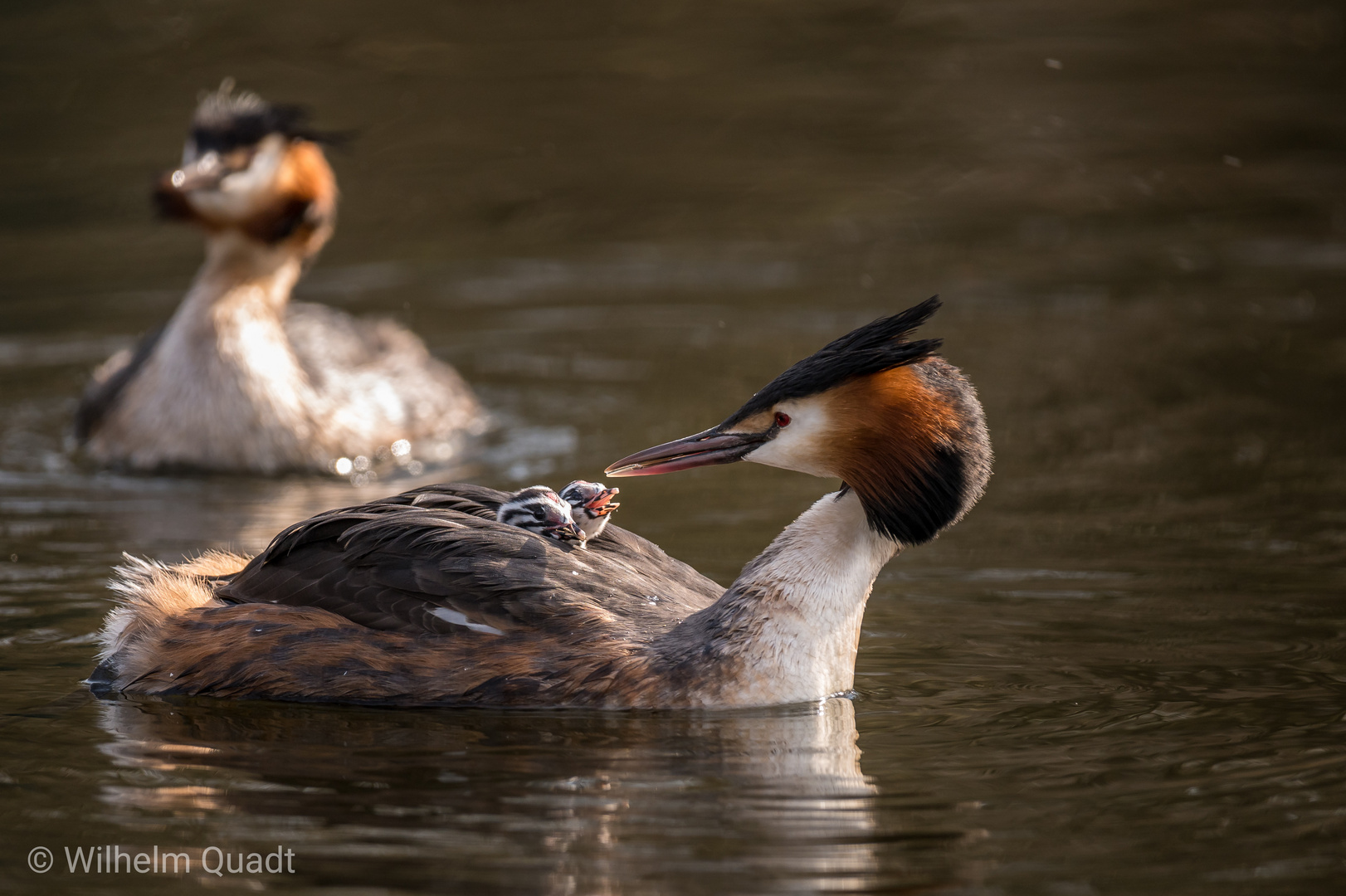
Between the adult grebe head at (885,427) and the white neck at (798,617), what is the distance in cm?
14

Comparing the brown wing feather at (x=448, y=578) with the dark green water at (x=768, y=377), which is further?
the brown wing feather at (x=448, y=578)

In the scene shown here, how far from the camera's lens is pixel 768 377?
1171 cm

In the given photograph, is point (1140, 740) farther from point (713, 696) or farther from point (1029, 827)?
point (713, 696)

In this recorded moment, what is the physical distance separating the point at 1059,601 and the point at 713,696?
1926mm

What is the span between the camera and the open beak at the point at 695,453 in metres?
6.23

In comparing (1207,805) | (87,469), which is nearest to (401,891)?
(1207,805)

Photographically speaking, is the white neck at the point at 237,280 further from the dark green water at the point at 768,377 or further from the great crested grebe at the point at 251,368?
the dark green water at the point at 768,377

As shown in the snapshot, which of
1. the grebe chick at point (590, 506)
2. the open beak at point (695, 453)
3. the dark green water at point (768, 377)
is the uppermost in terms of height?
the open beak at point (695, 453)

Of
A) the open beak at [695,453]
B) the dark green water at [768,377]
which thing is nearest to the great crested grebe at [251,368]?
the dark green water at [768,377]

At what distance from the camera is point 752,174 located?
55.5ft

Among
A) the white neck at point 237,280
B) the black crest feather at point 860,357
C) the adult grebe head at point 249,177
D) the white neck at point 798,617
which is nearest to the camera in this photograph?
the black crest feather at point 860,357

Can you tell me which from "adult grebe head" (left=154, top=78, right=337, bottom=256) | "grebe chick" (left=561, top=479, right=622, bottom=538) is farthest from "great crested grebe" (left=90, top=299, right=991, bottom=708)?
"adult grebe head" (left=154, top=78, right=337, bottom=256)

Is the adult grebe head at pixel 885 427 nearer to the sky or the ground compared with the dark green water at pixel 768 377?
nearer to the sky

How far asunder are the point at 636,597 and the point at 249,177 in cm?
546
